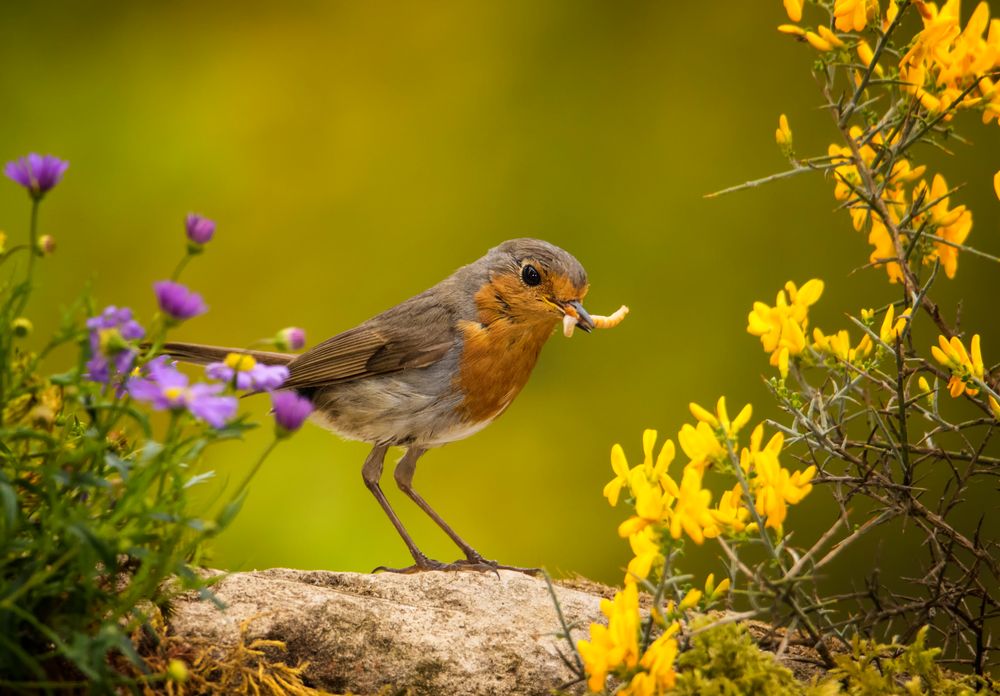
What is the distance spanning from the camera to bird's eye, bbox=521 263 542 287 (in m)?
3.64

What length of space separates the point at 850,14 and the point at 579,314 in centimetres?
136

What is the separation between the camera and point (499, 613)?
9.27 feet

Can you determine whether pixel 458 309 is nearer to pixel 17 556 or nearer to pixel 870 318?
pixel 870 318

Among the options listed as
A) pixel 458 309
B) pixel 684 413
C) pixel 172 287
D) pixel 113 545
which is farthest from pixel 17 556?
pixel 684 413

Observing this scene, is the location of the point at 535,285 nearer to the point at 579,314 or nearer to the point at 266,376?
the point at 579,314

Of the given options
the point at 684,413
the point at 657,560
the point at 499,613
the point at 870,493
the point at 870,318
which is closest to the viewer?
the point at 657,560

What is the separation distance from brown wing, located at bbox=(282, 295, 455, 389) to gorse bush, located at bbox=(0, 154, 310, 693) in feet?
6.11

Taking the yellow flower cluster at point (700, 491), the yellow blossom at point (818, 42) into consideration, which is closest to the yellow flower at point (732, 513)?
the yellow flower cluster at point (700, 491)

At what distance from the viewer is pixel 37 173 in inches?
69.7

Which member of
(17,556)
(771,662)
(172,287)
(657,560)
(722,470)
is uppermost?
(172,287)

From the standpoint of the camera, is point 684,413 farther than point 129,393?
Yes

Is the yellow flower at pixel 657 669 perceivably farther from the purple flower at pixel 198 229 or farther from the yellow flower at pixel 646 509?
the purple flower at pixel 198 229

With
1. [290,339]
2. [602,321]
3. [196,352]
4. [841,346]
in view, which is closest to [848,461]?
[841,346]

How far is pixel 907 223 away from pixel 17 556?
6.40ft
